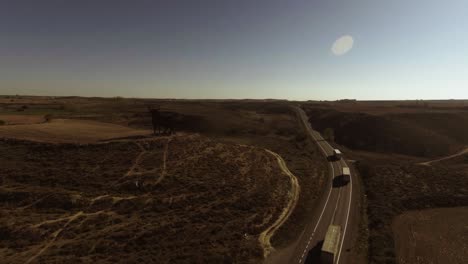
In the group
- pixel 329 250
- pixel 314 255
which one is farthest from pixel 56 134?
pixel 329 250

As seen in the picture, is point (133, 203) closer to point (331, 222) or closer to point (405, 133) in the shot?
point (331, 222)

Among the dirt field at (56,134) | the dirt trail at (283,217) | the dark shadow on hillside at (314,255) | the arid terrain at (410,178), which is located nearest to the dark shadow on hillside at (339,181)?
the arid terrain at (410,178)

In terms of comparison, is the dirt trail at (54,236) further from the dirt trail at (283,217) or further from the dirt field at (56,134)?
the dirt field at (56,134)

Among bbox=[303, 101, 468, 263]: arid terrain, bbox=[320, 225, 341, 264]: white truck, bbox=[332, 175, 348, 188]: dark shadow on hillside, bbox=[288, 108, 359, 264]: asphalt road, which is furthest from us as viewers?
bbox=[332, 175, 348, 188]: dark shadow on hillside

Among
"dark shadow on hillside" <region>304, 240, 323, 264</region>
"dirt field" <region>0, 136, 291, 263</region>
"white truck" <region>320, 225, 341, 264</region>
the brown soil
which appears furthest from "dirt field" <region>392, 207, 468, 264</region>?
the brown soil

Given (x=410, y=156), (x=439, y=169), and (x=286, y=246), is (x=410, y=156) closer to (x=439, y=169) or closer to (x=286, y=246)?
(x=439, y=169)

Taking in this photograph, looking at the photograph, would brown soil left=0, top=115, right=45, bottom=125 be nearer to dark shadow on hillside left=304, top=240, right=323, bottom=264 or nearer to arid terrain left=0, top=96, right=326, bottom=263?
arid terrain left=0, top=96, right=326, bottom=263
